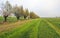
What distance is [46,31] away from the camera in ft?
9.25

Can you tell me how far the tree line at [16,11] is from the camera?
9.03 ft

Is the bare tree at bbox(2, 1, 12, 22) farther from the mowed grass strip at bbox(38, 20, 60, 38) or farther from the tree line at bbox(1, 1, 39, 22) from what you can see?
the mowed grass strip at bbox(38, 20, 60, 38)

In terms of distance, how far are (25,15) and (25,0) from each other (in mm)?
272

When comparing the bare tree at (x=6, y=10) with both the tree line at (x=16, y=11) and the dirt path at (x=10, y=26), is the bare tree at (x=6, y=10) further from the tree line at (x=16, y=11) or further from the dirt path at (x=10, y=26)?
the dirt path at (x=10, y=26)

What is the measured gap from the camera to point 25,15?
2.91 m

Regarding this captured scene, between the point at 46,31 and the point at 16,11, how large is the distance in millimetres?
639

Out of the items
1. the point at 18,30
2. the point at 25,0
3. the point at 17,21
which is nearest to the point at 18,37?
the point at 18,30

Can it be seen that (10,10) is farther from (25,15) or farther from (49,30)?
(49,30)

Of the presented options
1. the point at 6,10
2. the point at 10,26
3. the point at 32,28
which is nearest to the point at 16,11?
the point at 6,10

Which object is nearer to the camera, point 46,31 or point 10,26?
point 10,26

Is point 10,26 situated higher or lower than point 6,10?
lower

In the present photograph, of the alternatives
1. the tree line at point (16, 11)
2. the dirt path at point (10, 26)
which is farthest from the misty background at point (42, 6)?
the dirt path at point (10, 26)

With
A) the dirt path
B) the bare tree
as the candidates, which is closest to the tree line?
the bare tree

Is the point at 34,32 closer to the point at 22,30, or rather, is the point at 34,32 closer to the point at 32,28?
the point at 32,28
